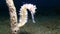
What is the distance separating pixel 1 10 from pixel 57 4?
2.36m

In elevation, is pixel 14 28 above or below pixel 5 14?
above

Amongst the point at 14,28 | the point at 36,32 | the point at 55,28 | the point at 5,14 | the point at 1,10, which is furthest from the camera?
the point at 1,10

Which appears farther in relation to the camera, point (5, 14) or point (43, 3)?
point (43, 3)

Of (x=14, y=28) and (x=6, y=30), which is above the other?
(x=14, y=28)

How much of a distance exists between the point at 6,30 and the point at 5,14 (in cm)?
184

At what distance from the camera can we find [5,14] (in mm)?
5516

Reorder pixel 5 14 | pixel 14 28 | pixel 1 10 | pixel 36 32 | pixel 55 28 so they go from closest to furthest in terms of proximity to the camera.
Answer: pixel 14 28 < pixel 36 32 < pixel 55 28 < pixel 5 14 < pixel 1 10

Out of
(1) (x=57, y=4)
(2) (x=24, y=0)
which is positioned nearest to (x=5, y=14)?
(2) (x=24, y=0)

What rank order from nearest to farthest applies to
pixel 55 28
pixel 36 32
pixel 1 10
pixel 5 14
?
pixel 36 32, pixel 55 28, pixel 5 14, pixel 1 10

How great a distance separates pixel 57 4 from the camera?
238 inches

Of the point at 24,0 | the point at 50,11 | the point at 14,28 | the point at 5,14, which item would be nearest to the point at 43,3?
the point at 50,11

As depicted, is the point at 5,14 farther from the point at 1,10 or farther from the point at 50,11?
the point at 50,11

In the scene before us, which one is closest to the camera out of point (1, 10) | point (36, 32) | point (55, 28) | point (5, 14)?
point (36, 32)

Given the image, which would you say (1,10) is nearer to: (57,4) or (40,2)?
(40,2)
